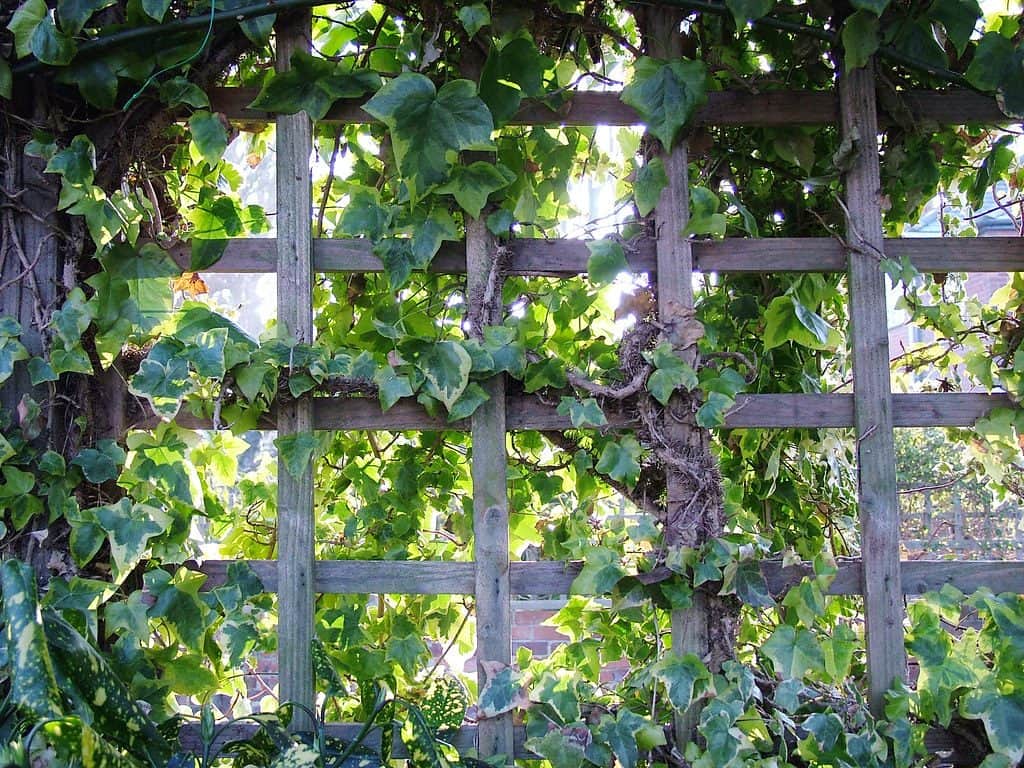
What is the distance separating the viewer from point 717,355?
1472mm

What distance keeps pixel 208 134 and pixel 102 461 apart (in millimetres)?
555

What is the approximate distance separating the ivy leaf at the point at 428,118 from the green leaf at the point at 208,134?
0.88 ft

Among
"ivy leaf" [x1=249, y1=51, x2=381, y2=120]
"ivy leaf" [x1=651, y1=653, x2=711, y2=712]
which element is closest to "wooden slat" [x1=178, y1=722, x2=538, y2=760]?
"ivy leaf" [x1=651, y1=653, x2=711, y2=712]

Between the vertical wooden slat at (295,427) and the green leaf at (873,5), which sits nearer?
the green leaf at (873,5)

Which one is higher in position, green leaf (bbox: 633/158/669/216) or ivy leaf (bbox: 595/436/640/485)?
green leaf (bbox: 633/158/669/216)

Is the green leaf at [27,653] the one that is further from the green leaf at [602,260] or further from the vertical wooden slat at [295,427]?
the green leaf at [602,260]

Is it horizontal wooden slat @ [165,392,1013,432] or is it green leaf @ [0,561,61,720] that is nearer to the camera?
green leaf @ [0,561,61,720]

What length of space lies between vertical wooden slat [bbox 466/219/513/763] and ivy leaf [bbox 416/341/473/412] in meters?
0.08

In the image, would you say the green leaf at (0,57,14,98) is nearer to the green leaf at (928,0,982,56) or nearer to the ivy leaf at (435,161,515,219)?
the ivy leaf at (435,161,515,219)

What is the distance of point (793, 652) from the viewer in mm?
1382

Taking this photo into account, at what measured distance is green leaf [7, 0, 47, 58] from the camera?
132cm

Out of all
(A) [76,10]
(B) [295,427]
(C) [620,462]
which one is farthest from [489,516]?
(A) [76,10]

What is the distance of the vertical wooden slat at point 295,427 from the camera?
56.2 inches

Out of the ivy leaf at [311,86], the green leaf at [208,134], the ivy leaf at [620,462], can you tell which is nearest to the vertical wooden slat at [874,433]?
the ivy leaf at [620,462]
